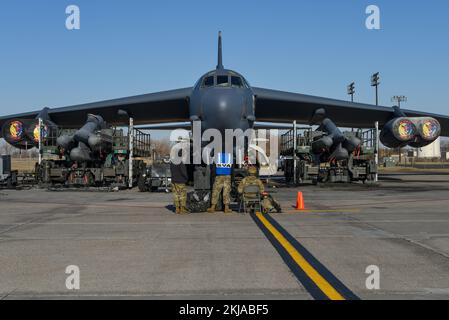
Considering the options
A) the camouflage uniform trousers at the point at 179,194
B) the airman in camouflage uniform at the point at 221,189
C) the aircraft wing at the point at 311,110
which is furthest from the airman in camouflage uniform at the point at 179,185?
the aircraft wing at the point at 311,110

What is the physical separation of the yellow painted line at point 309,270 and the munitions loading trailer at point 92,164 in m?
14.5

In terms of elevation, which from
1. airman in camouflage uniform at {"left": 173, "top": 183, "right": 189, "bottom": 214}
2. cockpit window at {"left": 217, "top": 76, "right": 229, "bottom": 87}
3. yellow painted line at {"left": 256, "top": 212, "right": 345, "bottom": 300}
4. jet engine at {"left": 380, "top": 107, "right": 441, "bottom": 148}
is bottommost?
yellow painted line at {"left": 256, "top": 212, "right": 345, "bottom": 300}

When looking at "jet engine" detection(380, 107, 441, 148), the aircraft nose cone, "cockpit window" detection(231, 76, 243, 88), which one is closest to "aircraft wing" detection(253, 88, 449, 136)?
"jet engine" detection(380, 107, 441, 148)

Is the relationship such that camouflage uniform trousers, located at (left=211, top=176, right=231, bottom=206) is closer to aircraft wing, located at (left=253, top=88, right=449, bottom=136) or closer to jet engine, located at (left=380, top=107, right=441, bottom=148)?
aircraft wing, located at (left=253, top=88, right=449, bottom=136)

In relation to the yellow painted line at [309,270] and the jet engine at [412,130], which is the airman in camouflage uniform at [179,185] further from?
the jet engine at [412,130]

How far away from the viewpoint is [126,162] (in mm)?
23203

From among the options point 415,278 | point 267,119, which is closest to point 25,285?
point 415,278

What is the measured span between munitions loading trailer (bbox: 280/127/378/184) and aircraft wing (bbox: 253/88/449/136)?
134cm

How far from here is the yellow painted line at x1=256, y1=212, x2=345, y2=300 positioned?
4.83 metres

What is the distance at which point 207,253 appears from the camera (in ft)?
22.8

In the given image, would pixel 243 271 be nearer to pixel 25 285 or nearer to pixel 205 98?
pixel 25 285

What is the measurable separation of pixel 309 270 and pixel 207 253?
1696 mm

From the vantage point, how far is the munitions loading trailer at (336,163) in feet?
78.8
